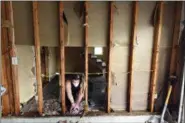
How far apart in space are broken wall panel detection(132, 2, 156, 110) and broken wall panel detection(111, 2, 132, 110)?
162 mm

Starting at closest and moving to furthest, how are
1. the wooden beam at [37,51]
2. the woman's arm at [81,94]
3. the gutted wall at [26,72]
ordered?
the wooden beam at [37,51], the gutted wall at [26,72], the woman's arm at [81,94]

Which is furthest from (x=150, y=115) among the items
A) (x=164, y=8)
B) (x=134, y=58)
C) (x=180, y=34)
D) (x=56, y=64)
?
(x=56, y=64)

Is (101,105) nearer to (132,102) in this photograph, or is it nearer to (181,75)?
(132,102)

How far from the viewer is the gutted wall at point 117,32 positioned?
3.52 m

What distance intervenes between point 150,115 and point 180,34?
1.45 m

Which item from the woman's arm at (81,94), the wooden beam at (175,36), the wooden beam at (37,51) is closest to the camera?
the wooden beam at (37,51)

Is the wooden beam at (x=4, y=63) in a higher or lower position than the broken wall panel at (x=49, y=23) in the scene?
lower

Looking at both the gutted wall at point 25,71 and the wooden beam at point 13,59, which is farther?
the gutted wall at point 25,71

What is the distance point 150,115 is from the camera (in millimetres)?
3916

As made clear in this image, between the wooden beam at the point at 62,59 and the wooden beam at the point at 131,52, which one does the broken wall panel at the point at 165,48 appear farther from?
the wooden beam at the point at 62,59

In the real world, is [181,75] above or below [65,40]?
below

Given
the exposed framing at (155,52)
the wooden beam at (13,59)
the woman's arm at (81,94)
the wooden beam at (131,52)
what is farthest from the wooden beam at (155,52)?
the wooden beam at (13,59)

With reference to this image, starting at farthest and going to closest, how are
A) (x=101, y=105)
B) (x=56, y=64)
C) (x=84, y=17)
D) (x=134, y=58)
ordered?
(x=56, y=64)
(x=101, y=105)
(x=134, y=58)
(x=84, y=17)

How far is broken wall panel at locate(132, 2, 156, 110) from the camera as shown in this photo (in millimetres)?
3578
